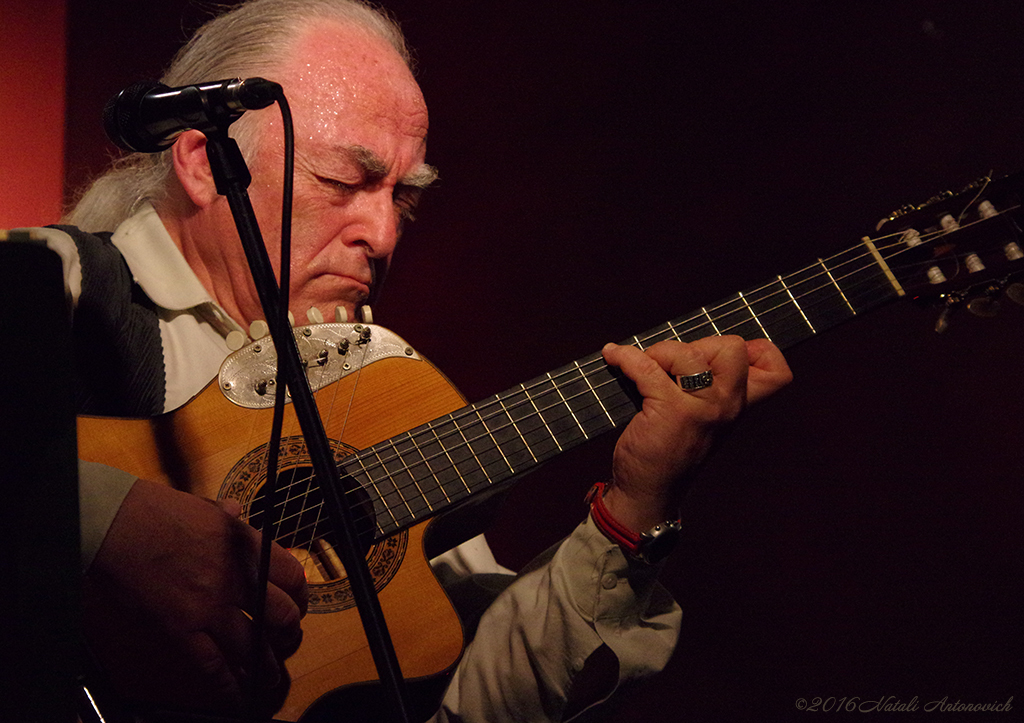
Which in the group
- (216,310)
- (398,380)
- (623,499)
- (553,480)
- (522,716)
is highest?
(216,310)

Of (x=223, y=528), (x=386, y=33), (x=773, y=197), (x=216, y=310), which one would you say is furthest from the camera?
(x=773, y=197)

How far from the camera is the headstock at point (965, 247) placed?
3.91 feet

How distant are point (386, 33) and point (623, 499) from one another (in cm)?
122

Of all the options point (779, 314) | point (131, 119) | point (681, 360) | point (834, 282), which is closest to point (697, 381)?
point (681, 360)

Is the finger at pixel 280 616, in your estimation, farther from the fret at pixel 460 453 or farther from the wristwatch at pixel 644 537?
the wristwatch at pixel 644 537

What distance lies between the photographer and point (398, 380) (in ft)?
3.77

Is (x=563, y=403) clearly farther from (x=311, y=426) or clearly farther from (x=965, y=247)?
(x=965, y=247)

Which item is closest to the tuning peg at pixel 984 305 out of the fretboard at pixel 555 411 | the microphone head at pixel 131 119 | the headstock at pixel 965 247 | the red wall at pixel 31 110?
the headstock at pixel 965 247

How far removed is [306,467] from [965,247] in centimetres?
118

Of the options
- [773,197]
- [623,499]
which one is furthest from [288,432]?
A: [773,197]

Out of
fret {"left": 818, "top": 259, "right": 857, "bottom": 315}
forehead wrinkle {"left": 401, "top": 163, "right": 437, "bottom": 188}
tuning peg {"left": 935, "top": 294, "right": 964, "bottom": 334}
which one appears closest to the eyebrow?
forehead wrinkle {"left": 401, "top": 163, "right": 437, "bottom": 188}

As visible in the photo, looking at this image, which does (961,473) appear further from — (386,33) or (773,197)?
(386,33)

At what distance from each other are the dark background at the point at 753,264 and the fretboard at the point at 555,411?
52 cm

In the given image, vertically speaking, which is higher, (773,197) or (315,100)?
(315,100)
